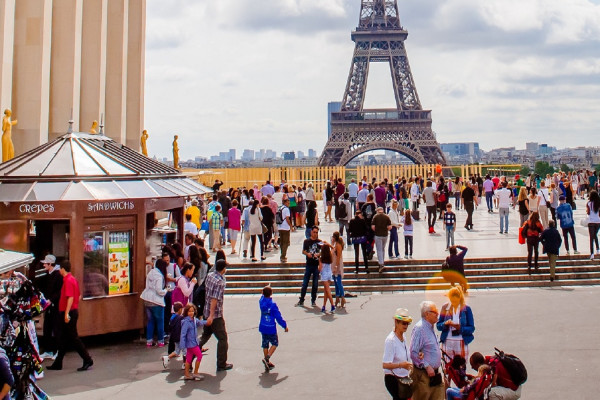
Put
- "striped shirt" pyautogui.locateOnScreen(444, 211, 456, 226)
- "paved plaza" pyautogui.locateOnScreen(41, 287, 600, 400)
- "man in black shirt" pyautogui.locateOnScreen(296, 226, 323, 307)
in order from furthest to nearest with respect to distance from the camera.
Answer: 1. "striped shirt" pyautogui.locateOnScreen(444, 211, 456, 226)
2. "man in black shirt" pyautogui.locateOnScreen(296, 226, 323, 307)
3. "paved plaza" pyautogui.locateOnScreen(41, 287, 600, 400)

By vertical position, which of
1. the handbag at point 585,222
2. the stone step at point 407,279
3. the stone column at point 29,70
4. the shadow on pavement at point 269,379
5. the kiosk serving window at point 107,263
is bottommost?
the shadow on pavement at point 269,379

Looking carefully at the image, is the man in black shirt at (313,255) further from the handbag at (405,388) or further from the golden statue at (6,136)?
the golden statue at (6,136)

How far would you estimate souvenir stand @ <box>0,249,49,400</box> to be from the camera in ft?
22.4

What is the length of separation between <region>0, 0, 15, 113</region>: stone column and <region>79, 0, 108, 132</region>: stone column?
229 inches

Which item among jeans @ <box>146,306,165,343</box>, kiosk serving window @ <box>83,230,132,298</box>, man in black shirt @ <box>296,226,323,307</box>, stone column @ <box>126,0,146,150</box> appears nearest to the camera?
kiosk serving window @ <box>83,230,132,298</box>

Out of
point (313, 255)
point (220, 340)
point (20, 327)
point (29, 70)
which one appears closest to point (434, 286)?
point (313, 255)

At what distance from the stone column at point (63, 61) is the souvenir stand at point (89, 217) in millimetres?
11716

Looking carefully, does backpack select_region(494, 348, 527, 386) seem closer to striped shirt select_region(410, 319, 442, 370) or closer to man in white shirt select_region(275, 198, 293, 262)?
striped shirt select_region(410, 319, 442, 370)

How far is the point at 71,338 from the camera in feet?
32.6

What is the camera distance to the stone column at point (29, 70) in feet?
68.1

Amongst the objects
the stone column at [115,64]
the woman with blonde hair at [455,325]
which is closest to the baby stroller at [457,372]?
the woman with blonde hair at [455,325]

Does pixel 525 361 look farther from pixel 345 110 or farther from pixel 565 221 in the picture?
pixel 345 110

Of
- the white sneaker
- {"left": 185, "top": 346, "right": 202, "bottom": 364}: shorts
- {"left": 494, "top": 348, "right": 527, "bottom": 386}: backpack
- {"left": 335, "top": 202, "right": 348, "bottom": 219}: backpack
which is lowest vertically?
the white sneaker

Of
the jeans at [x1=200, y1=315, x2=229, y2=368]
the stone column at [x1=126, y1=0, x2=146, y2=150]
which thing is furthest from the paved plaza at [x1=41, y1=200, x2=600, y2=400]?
the stone column at [x1=126, y1=0, x2=146, y2=150]
